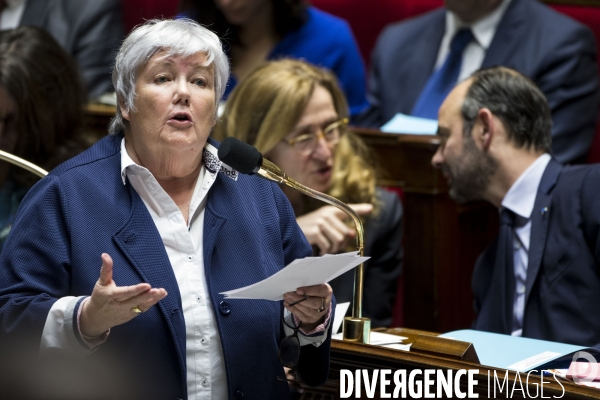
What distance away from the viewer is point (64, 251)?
5.52ft

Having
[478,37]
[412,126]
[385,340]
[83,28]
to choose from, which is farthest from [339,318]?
[83,28]

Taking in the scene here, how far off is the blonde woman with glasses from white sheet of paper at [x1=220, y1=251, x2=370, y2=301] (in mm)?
1104

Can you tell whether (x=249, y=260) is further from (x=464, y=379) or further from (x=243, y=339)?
(x=464, y=379)

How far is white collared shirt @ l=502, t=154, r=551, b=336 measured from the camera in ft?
8.21

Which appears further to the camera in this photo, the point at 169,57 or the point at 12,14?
the point at 12,14

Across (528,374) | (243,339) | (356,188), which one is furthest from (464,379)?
(356,188)

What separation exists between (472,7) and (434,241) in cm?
105

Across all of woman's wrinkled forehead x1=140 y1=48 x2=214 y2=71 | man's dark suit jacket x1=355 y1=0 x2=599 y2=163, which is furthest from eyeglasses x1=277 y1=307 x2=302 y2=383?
man's dark suit jacket x1=355 y1=0 x2=599 y2=163

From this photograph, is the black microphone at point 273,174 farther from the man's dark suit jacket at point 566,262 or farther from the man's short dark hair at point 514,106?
the man's short dark hair at point 514,106

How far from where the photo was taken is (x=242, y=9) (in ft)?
12.4

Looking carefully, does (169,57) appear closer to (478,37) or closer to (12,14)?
(478,37)

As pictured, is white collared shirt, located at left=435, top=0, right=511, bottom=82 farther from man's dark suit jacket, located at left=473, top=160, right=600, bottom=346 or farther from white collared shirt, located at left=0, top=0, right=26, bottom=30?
white collared shirt, located at left=0, top=0, right=26, bottom=30

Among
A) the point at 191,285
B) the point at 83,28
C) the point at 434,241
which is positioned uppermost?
the point at 83,28

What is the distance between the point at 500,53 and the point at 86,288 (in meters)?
2.21
